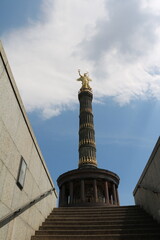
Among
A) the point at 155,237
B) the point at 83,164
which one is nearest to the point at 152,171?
the point at 155,237

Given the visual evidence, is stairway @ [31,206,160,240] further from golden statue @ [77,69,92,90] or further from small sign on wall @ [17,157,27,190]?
golden statue @ [77,69,92,90]

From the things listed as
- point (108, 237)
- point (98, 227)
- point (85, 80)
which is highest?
point (85, 80)

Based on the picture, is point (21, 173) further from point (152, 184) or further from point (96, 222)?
point (152, 184)

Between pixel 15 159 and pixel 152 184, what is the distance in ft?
14.1

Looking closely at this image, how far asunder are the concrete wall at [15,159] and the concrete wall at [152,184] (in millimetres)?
3555

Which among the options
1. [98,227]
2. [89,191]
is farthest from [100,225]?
[89,191]

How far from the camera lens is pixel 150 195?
22.4 feet

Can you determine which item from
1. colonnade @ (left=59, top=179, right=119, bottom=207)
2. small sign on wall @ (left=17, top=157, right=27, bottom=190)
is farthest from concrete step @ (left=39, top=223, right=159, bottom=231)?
colonnade @ (left=59, top=179, right=119, bottom=207)

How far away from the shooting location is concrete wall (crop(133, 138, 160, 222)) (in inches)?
230

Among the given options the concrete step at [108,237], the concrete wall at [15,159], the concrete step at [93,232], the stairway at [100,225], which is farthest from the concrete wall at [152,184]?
the concrete wall at [15,159]

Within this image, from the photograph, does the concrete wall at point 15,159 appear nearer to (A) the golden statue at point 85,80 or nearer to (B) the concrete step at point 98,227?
(B) the concrete step at point 98,227

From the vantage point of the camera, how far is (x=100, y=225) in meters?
6.19

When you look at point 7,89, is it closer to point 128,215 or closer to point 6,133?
point 6,133

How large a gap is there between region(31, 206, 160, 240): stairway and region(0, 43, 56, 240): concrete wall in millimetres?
658
